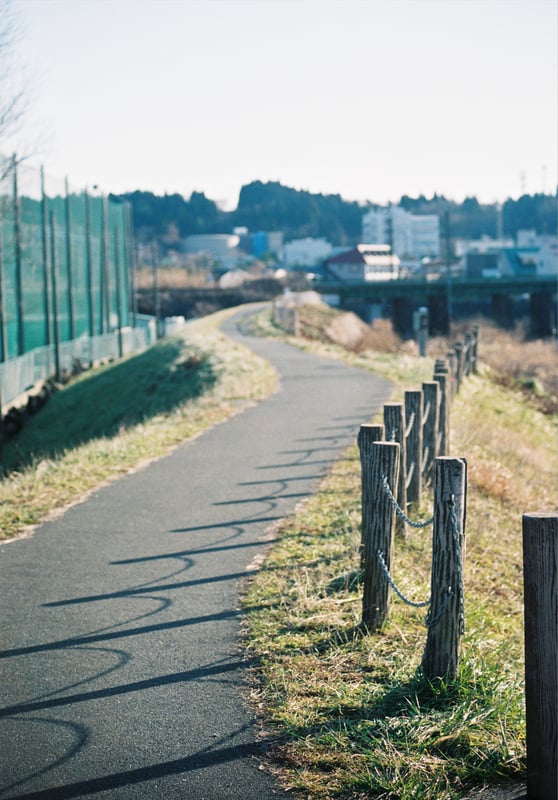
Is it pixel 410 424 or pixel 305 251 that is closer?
pixel 410 424

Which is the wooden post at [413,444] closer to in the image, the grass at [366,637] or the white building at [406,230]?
Answer: the grass at [366,637]

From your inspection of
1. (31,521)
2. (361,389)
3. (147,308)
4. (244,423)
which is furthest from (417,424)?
(147,308)

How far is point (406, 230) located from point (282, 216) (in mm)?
28223

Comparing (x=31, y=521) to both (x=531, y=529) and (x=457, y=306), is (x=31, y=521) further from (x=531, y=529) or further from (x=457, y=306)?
(x=457, y=306)

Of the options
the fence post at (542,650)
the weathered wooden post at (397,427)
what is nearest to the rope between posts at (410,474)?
the weathered wooden post at (397,427)

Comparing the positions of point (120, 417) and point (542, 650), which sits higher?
point (542, 650)

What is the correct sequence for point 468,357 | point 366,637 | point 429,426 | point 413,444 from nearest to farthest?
point 366,637, point 413,444, point 429,426, point 468,357

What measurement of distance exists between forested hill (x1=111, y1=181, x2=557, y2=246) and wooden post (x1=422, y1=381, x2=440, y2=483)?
16590 centimetres

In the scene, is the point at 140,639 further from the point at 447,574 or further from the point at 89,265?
the point at 89,265

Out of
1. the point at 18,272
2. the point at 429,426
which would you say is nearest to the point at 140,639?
the point at 429,426

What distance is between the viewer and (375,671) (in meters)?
5.02

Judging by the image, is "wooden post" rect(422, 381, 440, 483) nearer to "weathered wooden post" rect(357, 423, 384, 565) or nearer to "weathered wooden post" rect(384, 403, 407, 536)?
"weathered wooden post" rect(384, 403, 407, 536)

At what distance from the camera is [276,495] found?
965cm

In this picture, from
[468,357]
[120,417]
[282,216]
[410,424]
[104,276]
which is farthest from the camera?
[282,216]
